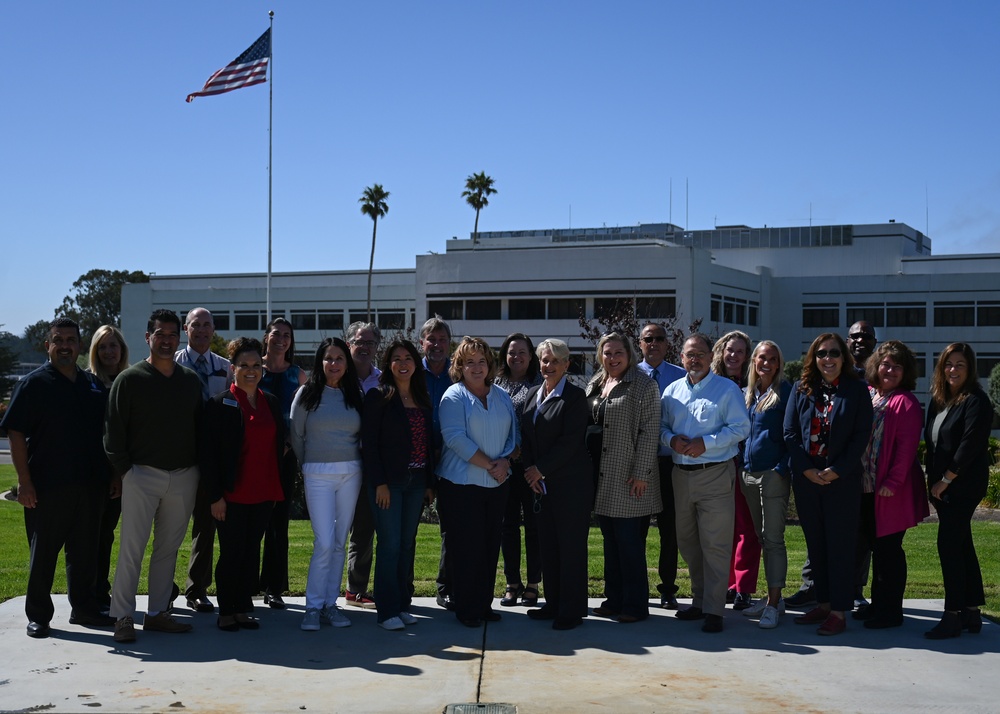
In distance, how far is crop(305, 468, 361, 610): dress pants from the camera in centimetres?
737

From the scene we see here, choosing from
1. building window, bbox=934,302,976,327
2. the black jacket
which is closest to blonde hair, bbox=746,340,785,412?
the black jacket

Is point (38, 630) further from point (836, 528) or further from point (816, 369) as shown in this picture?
point (816, 369)

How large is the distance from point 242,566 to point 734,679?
355 cm

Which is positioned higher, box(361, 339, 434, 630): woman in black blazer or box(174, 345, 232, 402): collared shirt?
box(174, 345, 232, 402): collared shirt

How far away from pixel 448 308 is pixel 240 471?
184 feet

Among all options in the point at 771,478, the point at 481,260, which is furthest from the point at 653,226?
the point at 771,478

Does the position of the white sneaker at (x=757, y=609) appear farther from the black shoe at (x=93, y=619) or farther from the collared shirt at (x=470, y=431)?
the black shoe at (x=93, y=619)

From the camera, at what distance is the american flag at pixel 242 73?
101 ft

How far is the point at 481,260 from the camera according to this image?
62375 mm

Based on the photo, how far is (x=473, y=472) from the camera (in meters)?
7.47

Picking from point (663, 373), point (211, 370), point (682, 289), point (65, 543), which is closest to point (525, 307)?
point (682, 289)

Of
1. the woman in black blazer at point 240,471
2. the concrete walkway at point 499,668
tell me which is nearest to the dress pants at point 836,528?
the concrete walkway at point 499,668

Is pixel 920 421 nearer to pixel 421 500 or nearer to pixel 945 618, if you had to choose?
pixel 945 618

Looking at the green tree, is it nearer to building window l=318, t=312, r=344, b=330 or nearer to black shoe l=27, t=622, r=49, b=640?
building window l=318, t=312, r=344, b=330
